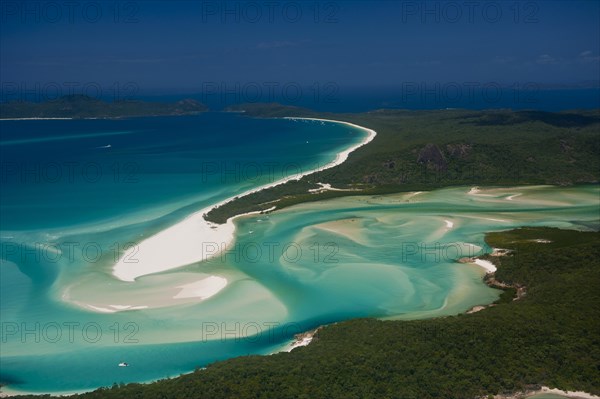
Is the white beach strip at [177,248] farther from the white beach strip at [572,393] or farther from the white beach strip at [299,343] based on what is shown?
the white beach strip at [572,393]

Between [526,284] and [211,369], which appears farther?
[526,284]

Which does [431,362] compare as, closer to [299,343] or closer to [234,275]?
[299,343]

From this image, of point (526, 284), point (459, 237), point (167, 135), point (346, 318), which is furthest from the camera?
point (167, 135)

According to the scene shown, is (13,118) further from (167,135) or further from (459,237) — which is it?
(459,237)

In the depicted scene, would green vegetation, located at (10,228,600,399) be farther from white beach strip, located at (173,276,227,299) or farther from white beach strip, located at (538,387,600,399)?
white beach strip, located at (173,276,227,299)

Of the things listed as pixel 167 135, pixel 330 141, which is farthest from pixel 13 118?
pixel 330 141

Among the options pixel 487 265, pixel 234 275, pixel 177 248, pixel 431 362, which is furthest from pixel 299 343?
pixel 177 248

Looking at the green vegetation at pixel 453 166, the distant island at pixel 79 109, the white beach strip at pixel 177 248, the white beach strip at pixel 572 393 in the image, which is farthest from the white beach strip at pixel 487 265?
the distant island at pixel 79 109
